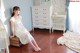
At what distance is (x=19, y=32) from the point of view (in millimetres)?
3553

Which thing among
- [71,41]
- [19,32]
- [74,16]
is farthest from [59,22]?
[19,32]

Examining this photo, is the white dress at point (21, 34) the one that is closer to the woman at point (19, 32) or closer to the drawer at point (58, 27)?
the woman at point (19, 32)

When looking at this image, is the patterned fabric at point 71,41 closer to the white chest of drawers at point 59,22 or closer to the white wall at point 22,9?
the white chest of drawers at point 59,22

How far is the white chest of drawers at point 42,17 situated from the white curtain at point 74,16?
0.66 meters

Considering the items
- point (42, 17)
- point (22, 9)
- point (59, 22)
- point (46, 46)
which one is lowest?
point (46, 46)

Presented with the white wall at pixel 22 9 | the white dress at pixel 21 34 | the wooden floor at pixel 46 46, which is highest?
the white wall at pixel 22 9

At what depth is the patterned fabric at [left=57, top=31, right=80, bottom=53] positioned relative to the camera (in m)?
3.46

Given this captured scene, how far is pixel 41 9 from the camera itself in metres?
4.59

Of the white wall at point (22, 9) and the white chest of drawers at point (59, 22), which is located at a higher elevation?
the white wall at point (22, 9)

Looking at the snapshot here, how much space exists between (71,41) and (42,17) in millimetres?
1340

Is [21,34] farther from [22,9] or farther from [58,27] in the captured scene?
[58,27]

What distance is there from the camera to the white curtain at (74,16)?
4510 millimetres

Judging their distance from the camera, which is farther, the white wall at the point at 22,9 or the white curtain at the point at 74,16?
the white curtain at the point at 74,16

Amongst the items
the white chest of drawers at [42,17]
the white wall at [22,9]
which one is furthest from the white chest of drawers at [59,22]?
the white wall at [22,9]
